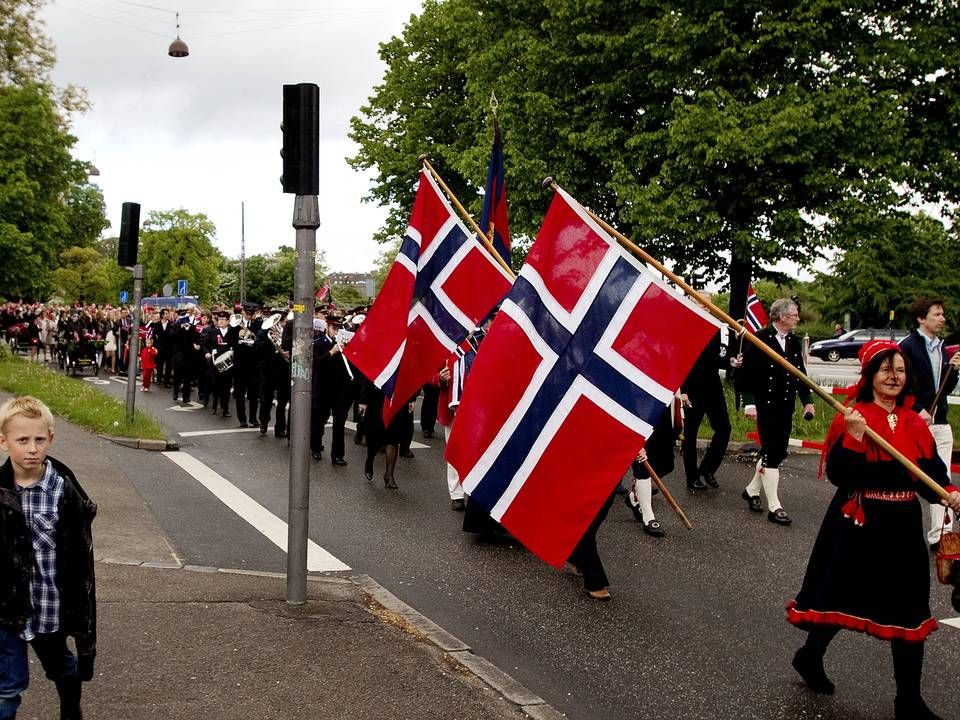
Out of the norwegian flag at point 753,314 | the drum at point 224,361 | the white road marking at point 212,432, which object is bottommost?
the white road marking at point 212,432

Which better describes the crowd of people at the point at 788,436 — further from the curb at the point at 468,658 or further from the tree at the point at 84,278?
the tree at the point at 84,278

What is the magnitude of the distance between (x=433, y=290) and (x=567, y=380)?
219 cm

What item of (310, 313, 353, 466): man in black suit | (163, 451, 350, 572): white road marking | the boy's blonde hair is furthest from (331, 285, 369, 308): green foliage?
the boy's blonde hair

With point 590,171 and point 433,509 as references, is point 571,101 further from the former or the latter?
point 433,509

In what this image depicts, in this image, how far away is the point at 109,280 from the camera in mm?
88500

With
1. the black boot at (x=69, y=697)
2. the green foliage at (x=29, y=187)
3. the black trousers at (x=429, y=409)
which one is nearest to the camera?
the black boot at (x=69, y=697)

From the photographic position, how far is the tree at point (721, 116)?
19.5 m

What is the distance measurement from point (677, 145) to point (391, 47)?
18.1 meters

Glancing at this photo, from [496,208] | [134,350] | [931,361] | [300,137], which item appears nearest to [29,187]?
[134,350]

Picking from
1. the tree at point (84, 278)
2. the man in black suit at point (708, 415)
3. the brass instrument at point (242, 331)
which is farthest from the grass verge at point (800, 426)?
the tree at point (84, 278)

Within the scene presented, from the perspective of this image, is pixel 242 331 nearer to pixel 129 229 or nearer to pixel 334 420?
pixel 129 229

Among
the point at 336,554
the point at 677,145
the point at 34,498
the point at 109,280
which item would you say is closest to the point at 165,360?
the point at 677,145

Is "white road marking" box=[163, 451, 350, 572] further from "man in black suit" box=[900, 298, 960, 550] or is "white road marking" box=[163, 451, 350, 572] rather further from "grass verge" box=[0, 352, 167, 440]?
"man in black suit" box=[900, 298, 960, 550]

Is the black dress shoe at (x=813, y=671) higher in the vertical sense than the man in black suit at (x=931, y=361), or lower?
lower
